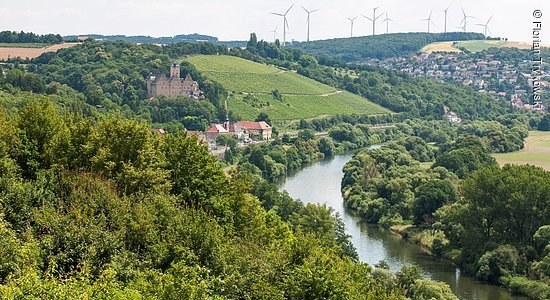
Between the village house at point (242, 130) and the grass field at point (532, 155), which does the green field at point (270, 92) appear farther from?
the grass field at point (532, 155)

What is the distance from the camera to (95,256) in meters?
20.0

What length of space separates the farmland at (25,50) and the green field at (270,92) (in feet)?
71.3

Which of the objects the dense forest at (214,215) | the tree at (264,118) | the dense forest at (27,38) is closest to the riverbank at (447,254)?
the dense forest at (214,215)

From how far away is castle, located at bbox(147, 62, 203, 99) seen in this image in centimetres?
11456

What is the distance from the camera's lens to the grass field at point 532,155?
258ft

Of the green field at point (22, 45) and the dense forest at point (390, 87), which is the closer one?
the green field at point (22, 45)

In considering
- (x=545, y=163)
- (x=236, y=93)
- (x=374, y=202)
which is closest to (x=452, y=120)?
(x=236, y=93)

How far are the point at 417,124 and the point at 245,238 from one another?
9695cm

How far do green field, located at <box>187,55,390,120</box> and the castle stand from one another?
5.70 m

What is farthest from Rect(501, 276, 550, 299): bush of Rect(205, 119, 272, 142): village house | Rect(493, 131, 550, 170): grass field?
Rect(205, 119, 272, 142): village house

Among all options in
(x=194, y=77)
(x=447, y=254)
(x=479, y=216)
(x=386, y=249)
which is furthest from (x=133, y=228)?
(x=194, y=77)

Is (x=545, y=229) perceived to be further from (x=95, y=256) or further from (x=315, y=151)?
(x=315, y=151)

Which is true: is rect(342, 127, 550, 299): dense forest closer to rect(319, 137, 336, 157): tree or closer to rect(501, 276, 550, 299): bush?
rect(501, 276, 550, 299): bush

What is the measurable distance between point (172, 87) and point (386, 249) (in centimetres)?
7157
